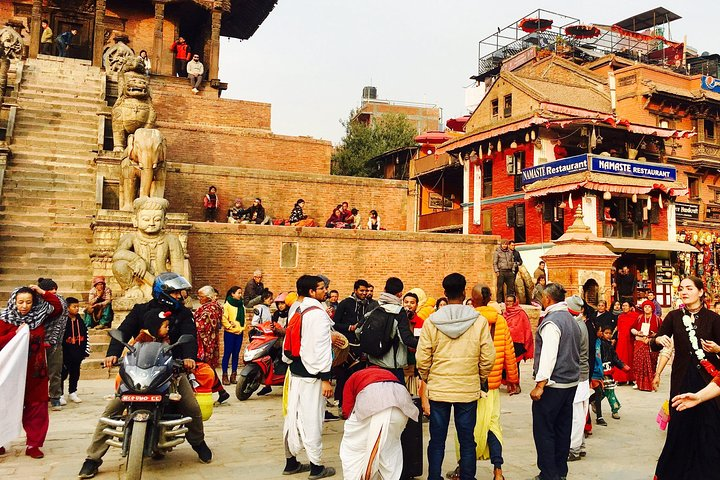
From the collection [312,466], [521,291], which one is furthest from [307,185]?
[312,466]

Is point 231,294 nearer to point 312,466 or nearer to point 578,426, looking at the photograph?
point 312,466

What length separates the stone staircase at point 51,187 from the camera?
1266 centimetres

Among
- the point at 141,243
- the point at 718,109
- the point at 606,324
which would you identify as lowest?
the point at 606,324

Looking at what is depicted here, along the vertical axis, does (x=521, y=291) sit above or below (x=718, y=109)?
below

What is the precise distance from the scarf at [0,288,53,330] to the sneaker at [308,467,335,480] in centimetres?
307

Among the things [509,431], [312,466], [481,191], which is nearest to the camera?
[312,466]

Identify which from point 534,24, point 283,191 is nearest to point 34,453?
point 283,191

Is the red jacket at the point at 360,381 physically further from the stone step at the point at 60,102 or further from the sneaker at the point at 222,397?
the stone step at the point at 60,102

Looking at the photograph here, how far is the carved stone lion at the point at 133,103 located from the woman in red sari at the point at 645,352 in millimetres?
11564

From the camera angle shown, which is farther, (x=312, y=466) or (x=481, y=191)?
(x=481, y=191)

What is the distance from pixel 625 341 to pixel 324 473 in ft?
26.7

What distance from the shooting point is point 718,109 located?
31.3 metres

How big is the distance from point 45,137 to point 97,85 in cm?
486

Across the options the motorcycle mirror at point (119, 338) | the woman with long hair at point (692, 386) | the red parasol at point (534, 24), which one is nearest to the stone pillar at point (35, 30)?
the motorcycle mirror at point (119, 338)
